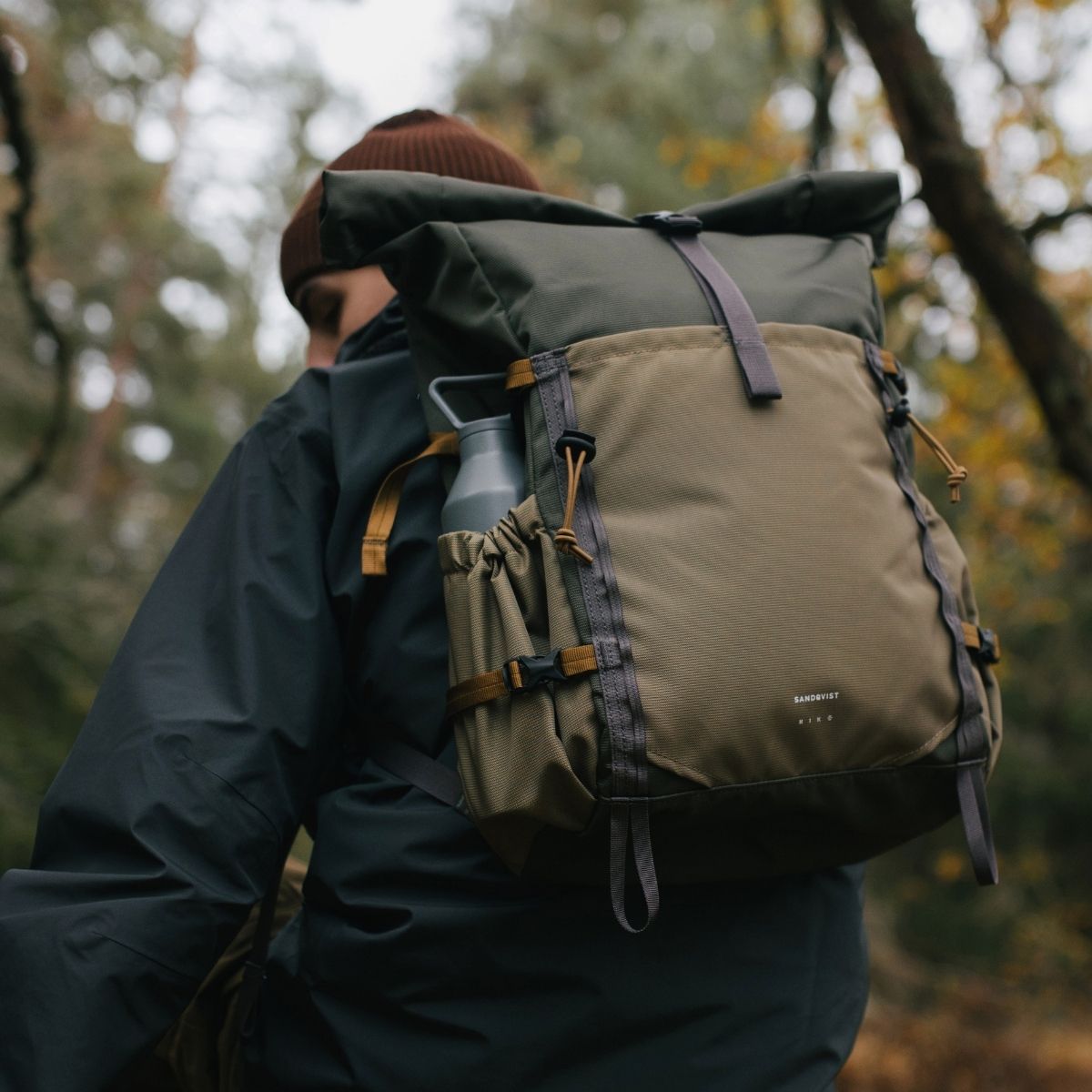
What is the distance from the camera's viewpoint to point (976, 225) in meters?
2.70

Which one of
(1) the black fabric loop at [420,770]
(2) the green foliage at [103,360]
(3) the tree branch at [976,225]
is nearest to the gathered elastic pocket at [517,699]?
(1) the black fabric loop at [420,770]

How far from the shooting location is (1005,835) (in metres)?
12.0

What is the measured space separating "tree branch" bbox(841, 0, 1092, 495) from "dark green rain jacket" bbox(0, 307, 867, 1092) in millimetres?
1691

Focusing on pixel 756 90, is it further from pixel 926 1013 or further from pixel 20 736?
pixel 20 736

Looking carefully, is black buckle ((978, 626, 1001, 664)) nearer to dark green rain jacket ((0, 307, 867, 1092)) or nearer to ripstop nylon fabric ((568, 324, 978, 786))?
ripstop nylon fabric ((568, 324, 978, 786))

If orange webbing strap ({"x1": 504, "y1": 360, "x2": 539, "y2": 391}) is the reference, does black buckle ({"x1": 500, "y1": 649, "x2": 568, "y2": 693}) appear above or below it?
below

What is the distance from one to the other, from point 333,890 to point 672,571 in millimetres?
575

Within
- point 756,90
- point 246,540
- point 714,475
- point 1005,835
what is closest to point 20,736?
point 246,540

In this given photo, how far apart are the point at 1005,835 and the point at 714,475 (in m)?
12.0

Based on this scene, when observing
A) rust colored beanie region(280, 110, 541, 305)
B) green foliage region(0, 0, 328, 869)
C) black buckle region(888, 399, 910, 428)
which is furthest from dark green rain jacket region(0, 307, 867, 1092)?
green foliage region(0, 0, 328, 869)

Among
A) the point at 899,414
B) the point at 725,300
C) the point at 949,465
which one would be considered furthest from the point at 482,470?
the point at 949,465

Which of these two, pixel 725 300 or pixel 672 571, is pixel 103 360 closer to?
pixel 725 300

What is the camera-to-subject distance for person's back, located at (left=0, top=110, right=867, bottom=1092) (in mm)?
1254

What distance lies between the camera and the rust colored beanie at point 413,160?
76.7 inches
